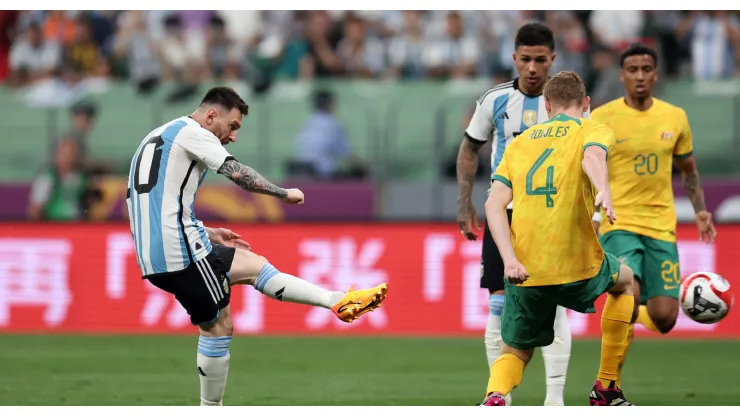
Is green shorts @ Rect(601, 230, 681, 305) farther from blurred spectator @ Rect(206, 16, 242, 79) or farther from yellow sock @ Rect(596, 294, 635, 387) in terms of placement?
blurred spectator @ Rect(206, 16, 242, 79)

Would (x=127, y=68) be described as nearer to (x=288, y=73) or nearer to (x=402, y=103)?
(x=288, y=73)

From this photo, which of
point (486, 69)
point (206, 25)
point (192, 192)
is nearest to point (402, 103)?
point (486, 69)

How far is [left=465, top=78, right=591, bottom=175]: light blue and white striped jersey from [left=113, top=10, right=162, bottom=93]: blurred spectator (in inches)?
344

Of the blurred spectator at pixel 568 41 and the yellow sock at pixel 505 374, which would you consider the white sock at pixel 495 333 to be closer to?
the yellow sock at pixel 505 374

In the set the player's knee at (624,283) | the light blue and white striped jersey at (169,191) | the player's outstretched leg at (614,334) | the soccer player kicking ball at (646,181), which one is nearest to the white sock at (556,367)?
the player's outstretched leg at (614,334)

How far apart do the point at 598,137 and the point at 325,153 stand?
9094mm

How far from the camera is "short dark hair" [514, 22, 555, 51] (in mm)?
8055

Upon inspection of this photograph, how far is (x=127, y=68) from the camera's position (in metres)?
16.9

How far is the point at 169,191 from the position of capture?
7254mm

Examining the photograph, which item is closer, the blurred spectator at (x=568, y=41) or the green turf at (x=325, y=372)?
the green turf at (x=325, y=372)

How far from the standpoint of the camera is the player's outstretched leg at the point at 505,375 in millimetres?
6828

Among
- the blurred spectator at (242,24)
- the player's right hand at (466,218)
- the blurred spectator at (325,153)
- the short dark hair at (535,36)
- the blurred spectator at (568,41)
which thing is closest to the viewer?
the short dark hair at (535,36)

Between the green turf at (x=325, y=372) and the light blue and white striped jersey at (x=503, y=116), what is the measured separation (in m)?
1.76

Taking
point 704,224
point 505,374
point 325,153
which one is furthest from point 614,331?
point 325,153
